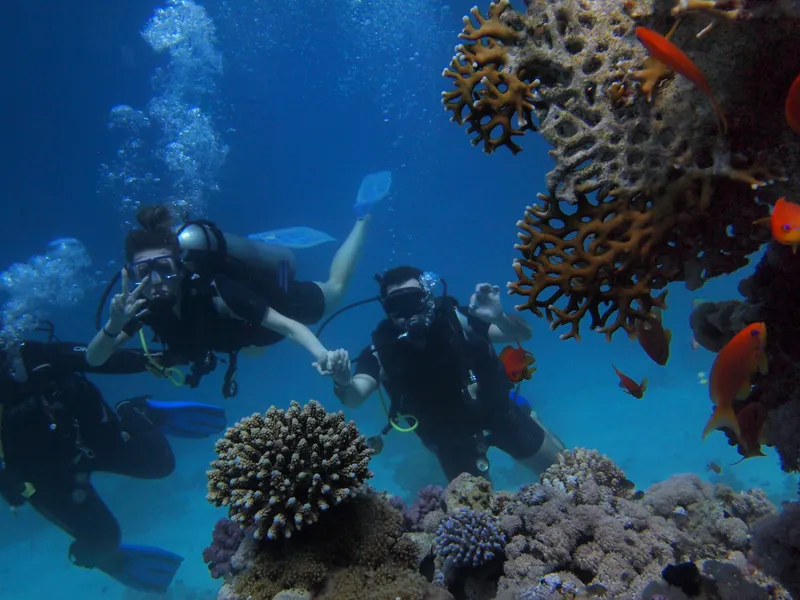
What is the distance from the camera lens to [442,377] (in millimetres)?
7199

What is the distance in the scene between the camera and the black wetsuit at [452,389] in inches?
285

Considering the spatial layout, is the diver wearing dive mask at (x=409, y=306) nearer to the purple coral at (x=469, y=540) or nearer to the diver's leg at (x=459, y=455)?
the diver's leg at (x=459, y=455)

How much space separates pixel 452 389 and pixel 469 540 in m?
3.91

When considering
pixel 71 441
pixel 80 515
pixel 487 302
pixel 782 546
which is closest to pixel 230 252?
pixel 487 302

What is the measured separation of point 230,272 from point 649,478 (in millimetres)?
24534

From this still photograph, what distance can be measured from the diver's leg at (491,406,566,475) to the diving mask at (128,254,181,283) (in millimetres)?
6099

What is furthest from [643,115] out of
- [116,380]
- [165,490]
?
[116,380]

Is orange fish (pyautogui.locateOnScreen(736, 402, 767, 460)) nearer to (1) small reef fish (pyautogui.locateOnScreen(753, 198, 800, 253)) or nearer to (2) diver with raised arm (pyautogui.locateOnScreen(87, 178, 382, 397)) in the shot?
(1) small reef fish (pyautogui.locateOnScreen(753, 198, 800, 253))

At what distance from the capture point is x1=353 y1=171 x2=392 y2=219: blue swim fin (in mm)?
14768

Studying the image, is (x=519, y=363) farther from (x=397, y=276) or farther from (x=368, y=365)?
(x=368, y=365)

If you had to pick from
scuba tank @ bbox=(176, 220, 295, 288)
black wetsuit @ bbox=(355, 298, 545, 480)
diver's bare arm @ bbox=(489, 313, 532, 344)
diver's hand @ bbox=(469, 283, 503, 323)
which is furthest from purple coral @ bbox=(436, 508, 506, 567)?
scuba tank @ bbox=(176, 220, 295, 288)

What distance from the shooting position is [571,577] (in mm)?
3166

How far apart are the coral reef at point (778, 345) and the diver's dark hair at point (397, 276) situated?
506cm

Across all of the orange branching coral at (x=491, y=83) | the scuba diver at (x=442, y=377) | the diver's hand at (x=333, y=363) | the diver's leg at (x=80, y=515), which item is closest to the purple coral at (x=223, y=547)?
the diver's hand at (x=333, y=363)
